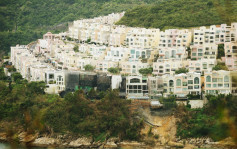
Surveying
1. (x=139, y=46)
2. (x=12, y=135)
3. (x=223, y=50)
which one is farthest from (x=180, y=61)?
(x=12, y=135)

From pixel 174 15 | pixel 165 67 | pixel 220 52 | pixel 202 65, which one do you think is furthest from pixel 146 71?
pixel 174 15

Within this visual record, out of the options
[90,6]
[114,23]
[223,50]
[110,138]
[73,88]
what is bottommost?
[110,138]

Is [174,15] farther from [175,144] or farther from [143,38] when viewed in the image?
[175,144]

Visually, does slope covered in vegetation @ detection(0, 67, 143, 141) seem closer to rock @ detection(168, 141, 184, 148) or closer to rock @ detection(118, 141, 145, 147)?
rock @ detection(118, 141, 145, 147)

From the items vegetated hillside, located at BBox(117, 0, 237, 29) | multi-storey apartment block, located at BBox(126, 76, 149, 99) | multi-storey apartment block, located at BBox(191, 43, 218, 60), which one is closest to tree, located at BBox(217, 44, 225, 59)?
multi-storey apartment block, located at BBox(191, 43, 218, 60)

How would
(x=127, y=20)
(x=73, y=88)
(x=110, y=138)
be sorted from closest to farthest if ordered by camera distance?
(x=110, y=138)
(x=73, y=88)
(x=127, y=20)

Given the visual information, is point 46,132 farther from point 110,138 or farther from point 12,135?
point 12,135

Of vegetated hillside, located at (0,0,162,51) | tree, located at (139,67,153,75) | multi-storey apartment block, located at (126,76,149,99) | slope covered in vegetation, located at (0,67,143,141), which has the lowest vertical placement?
slope covered in vegetation, located at (0,67,143,141)
